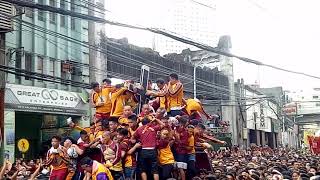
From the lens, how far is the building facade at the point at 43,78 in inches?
839

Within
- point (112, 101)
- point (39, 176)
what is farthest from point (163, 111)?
point (39, 176)

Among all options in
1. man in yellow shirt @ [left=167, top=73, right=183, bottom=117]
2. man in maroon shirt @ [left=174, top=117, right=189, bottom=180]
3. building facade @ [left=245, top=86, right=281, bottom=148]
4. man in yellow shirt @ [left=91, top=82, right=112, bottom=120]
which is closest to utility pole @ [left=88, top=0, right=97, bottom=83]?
man in yellow shirt @ [left=91, top=82, right=112, bottom=120]

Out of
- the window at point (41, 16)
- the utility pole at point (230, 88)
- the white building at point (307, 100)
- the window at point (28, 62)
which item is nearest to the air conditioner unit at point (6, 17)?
the window at point (28, 62)

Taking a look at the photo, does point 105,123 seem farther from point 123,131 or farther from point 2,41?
point 2,41

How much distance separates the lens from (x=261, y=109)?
161ft

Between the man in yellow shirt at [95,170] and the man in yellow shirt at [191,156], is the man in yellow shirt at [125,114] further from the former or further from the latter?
the man in yellow shirt at [95,170]

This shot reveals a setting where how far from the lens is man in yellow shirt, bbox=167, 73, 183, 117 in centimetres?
1116

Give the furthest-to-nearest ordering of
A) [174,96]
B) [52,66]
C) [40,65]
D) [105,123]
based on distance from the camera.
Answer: [52,66], [40,65], [174,96], [105,123]

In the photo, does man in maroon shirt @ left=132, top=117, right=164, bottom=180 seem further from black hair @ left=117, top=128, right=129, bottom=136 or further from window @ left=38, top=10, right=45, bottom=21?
window @ left=38, top=10, right=45, bottom=21

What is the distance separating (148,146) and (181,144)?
1.08 metres

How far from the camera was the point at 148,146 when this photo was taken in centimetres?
979

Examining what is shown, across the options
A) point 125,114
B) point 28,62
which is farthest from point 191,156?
point 28,62

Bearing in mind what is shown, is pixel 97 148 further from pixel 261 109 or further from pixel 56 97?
pixel 261 109

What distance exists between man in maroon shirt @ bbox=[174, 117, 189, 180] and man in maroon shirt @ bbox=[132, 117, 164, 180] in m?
0.77
